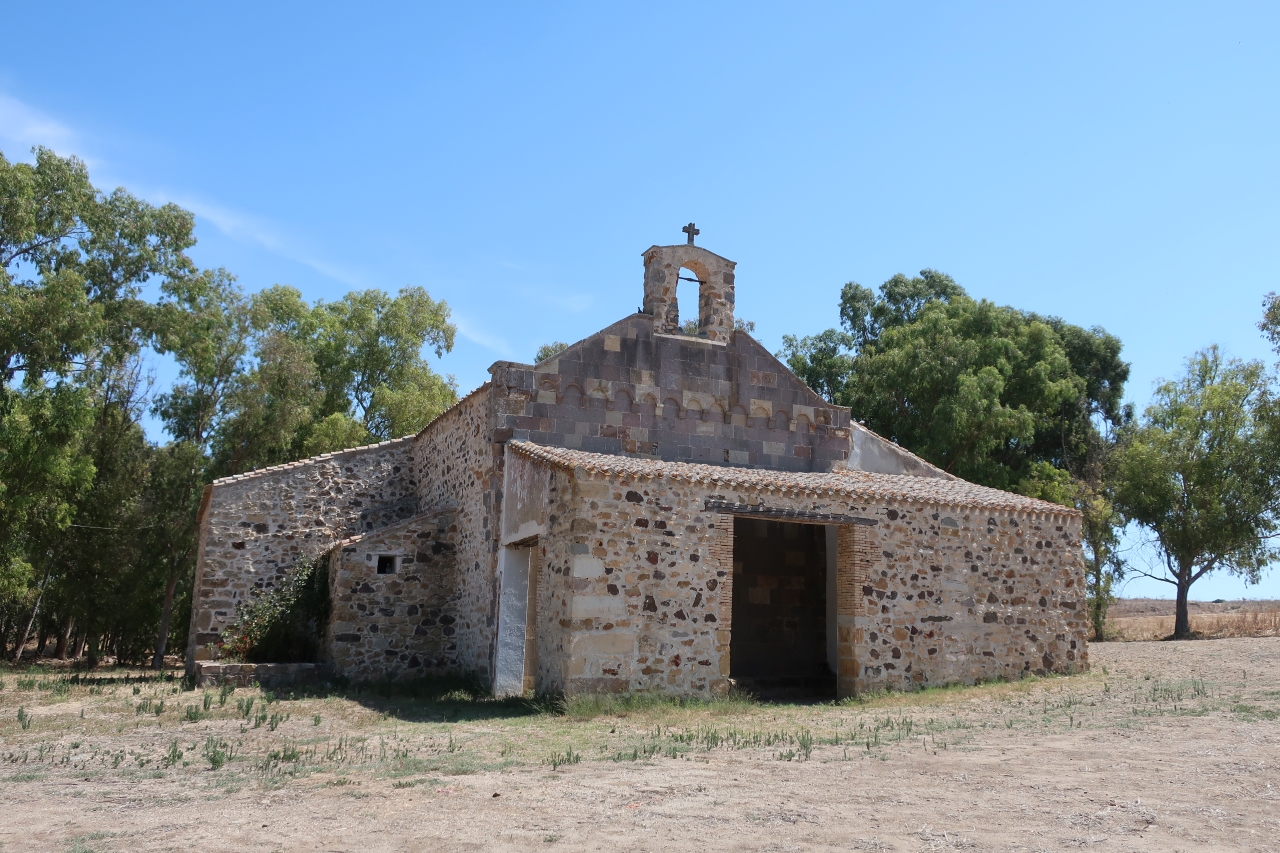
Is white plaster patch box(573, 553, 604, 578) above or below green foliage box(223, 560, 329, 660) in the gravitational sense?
above

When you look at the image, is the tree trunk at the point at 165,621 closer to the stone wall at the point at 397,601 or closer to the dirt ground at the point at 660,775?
the stone wall at the point at 397,601

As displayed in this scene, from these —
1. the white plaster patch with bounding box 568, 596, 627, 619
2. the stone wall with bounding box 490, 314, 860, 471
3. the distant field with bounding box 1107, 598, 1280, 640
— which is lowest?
the distant field with bounding box 1107, 598, 1280, 640

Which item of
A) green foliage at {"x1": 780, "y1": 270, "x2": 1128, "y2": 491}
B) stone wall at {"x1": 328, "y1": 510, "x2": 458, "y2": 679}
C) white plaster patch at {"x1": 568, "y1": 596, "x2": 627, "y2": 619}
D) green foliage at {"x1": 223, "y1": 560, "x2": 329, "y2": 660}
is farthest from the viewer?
green foliage at {"x1": 780, "y1": 270, "x2": 1128, "y2": 491}

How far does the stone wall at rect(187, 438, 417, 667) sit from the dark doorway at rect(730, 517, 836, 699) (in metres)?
7.04

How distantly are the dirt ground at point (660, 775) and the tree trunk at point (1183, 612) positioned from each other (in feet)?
44.0

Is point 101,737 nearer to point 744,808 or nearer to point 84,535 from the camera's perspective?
point 744,808

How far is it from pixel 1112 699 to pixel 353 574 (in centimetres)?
1197

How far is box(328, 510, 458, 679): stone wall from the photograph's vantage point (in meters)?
16.5

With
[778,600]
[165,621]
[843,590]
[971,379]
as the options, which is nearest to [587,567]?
[843,590]

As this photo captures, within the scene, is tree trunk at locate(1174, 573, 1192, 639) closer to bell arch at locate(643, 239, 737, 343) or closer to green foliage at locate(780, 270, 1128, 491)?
green foliage at locate(780, 270, 1128, 491)

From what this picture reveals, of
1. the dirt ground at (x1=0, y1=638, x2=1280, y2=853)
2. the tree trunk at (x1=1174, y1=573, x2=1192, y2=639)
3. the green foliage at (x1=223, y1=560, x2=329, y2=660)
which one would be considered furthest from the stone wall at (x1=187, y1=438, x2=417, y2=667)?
the tree trunk at (x1=1174, y1=573, x2=1192, y2=639)

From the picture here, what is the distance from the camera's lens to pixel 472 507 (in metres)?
16.8

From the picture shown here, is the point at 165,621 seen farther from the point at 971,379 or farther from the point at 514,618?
the point at 971,379

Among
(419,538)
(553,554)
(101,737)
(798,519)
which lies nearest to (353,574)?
(419,538)
